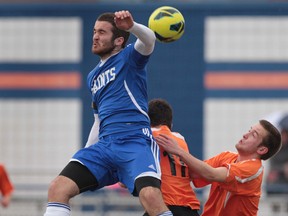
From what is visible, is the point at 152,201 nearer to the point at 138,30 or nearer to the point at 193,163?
the point at 193,163

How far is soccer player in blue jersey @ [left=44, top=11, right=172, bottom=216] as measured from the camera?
763 cm

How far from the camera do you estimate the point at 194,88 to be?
16000 millimetres

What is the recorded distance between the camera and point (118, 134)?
26.0 feet

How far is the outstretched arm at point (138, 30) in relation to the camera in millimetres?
7514

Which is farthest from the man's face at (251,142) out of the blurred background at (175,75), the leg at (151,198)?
the blurred background at (175,75)

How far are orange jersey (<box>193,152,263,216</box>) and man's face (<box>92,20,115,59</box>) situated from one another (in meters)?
1.36

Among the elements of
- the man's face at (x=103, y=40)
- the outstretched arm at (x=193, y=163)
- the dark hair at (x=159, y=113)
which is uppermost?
the man's face at (x=103, y=40)

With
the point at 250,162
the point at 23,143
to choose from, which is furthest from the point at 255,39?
the point at 250,162

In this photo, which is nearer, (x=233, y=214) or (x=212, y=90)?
(x=233, y=214)

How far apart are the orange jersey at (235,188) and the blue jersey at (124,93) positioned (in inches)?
33.1

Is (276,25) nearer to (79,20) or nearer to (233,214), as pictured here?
(79,20)

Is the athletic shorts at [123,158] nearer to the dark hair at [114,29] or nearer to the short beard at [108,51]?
the short beard at [108,51]

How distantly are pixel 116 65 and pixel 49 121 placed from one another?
8.18m

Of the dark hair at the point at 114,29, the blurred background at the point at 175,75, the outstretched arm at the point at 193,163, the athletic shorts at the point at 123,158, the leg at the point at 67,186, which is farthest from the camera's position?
the blurred background at the point at 175,75
